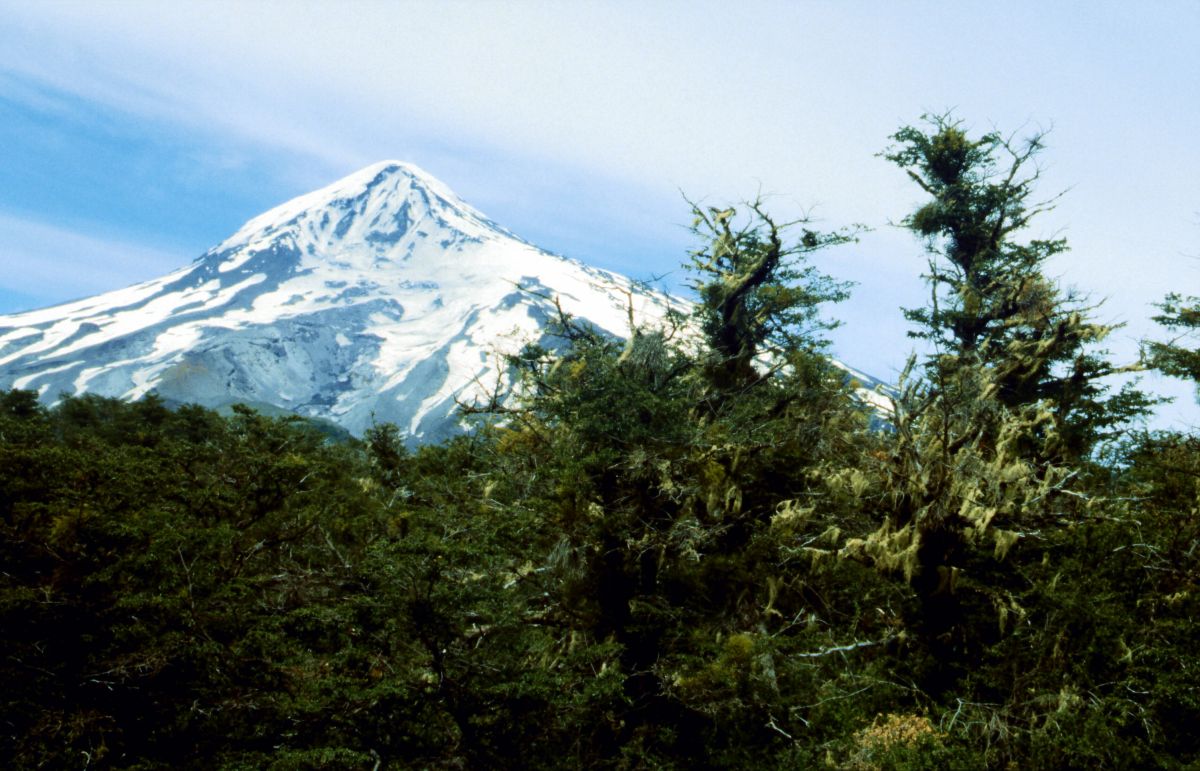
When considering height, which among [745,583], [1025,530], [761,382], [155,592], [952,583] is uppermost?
[761,382]

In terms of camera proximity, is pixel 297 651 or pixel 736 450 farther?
pixel 736 450

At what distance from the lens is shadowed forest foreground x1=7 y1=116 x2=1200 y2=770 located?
10031mm

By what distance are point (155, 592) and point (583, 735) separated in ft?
23.2

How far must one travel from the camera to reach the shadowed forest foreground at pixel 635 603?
10.0 meters

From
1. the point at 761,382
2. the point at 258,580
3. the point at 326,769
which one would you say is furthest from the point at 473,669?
the point at 761,382

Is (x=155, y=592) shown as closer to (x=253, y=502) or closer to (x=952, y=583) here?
(x=253, y=502)

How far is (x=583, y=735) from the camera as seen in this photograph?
11406mm

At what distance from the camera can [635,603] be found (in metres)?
12.9

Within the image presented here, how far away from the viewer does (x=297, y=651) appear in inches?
472

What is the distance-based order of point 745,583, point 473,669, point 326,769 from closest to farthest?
point 326,769 < point 473,669 < point 745,583

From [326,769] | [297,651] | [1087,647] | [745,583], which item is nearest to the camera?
[326,769]

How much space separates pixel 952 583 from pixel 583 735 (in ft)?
20.1

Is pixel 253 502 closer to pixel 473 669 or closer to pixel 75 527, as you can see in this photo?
pixel 75 527

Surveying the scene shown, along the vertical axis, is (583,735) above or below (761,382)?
below
